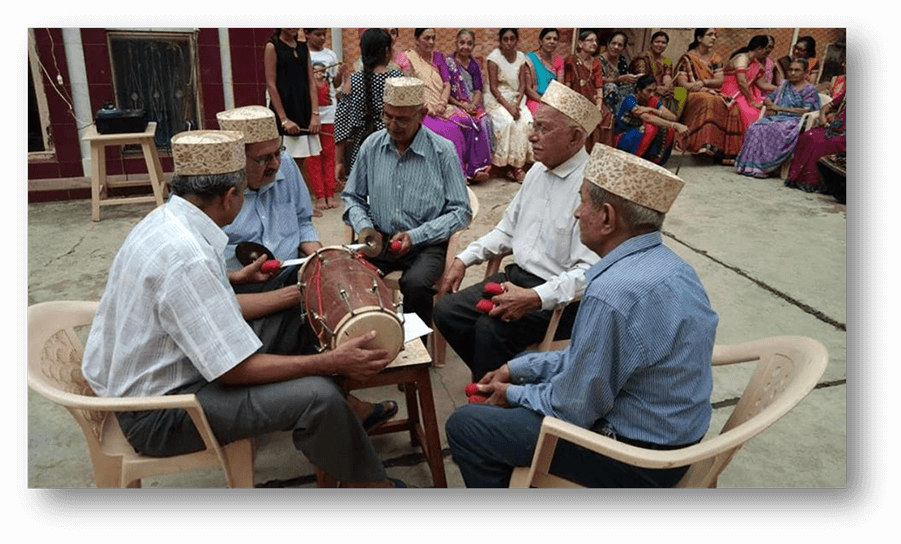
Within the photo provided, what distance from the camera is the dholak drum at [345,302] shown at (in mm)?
2045

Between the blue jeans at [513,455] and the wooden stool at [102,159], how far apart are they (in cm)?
473

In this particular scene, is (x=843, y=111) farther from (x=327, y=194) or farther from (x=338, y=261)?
(x=338, y=261)

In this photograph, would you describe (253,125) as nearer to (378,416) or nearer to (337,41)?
(378,416)

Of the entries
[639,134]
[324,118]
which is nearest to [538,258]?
[324,118]

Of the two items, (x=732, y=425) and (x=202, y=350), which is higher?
(x=202, y=350)

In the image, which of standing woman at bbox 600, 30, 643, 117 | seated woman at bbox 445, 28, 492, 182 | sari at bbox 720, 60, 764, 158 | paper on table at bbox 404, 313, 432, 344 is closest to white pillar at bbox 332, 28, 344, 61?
seated woman at bbox 445, 28, 492, 182

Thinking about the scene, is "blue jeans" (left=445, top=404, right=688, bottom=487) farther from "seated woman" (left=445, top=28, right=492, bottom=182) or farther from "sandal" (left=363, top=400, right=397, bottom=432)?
"seated woman" (left=445, top=28, right=492, bottom=182)

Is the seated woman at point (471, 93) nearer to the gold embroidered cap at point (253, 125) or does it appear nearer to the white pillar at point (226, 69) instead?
the white pillar at point (226, 69)

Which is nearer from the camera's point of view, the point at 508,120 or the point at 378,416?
the point at 378,416

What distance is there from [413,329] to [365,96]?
3911 millimetres

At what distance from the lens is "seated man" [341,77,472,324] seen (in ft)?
10.6

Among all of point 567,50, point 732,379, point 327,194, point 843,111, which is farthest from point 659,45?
point 732,379

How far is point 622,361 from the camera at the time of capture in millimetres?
1715

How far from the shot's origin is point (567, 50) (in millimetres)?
9438
